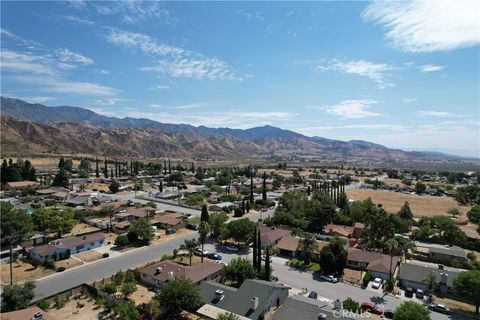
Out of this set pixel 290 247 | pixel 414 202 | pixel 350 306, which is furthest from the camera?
pixel 414 202

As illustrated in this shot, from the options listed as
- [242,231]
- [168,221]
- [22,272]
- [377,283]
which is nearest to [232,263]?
[242,231]

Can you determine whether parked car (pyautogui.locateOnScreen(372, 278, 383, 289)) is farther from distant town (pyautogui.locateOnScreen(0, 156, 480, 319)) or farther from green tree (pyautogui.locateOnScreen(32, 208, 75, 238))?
green tree (pyautogui.locateOnScreen(32, 208, 75, 238))

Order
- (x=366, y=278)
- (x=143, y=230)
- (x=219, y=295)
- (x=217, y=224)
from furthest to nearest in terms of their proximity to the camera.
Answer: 1. (x=217, y=224)
2. (x=143, y=230)
3. (x=366, y=278)
4. (x=219, y=295)

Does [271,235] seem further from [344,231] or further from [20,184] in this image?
[20,184]

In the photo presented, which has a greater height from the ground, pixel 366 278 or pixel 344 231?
pixel 344 231

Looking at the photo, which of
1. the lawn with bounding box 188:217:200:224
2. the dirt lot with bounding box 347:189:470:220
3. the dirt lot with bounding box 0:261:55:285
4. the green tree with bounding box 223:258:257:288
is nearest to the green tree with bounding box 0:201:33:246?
the dirt lot with bounding box 0:261:55:285

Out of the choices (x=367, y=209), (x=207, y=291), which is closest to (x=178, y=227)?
(x=207, y=291)

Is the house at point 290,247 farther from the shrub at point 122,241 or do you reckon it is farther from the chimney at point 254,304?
the shrub at point 122,241
